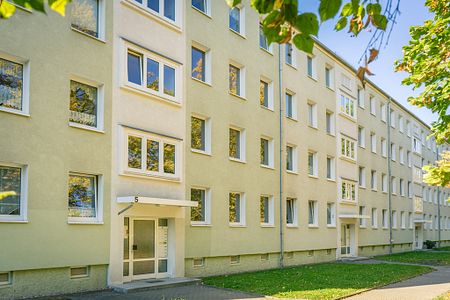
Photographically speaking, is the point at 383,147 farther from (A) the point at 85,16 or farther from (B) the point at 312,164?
(A) the point at 85,16

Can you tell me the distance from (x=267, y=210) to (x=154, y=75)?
939 cm

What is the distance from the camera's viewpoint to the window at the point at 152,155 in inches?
656

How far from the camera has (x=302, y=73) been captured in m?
28.5

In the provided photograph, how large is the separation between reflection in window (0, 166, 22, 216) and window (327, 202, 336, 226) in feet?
67.2

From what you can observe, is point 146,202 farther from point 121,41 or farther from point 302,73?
point 302,73

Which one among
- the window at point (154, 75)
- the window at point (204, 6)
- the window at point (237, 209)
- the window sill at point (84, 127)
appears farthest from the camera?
the window at point (237, 209)

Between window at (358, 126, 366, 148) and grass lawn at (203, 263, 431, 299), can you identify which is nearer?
grass lawn at (203, 263, 431, 299)

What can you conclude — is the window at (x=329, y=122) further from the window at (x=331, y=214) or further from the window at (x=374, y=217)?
the window at (x=374, y=217)

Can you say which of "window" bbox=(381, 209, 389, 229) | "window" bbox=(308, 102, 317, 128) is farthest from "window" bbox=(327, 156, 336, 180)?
"window" bbox=(381, 209, 389, 229)

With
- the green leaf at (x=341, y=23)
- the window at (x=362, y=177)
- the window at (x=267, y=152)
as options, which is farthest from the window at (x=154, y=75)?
the window at (x=362, y=177)

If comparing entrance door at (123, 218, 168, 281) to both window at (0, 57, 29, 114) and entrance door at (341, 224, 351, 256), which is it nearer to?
window at (0, 57, 29, 114)

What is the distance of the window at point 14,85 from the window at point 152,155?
350cm

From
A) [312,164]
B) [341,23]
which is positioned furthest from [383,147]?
Answer: [341,23]

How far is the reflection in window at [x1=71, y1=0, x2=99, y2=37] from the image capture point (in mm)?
15344
